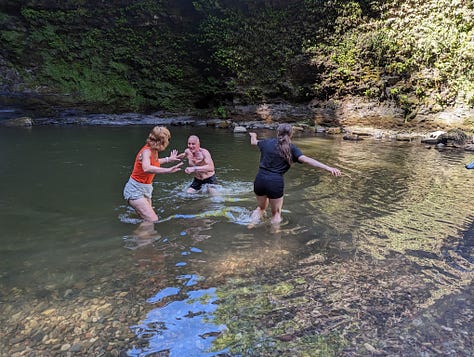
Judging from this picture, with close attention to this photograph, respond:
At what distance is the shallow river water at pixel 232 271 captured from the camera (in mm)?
3080

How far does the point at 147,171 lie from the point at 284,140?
2.14 meters

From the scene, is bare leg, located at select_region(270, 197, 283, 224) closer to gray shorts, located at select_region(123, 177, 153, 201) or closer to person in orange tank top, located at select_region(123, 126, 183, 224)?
person in orange tank top, located at select_region(123, 126, 183, 224)

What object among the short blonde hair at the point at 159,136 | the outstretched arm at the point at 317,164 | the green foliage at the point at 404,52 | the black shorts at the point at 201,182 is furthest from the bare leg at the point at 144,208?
the green foliage at the point at 404,52

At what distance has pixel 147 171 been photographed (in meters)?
5.23

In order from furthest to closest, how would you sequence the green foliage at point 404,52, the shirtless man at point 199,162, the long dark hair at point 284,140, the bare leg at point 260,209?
the green foliage at point 404,52 → the shirtless man at point 199,162 → the bare leg at point 260,209 → the long dark hair at point 284,140

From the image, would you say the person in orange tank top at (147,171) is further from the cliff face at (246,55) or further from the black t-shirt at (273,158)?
the cliff face at (246,55)

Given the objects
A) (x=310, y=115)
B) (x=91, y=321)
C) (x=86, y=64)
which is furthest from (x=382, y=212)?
(x=86, y=64)

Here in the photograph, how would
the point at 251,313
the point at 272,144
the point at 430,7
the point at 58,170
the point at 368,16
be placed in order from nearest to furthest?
the point at 251,313 < the point at 272,144 < the point at 58,170 < the point at 430,7 < the point at 368,16

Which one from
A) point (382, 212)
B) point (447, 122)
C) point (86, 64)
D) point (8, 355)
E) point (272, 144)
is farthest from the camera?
point (86, 64)

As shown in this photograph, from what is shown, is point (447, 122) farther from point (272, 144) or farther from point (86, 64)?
point (86, 64)

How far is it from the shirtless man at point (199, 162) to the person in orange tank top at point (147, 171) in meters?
1.40

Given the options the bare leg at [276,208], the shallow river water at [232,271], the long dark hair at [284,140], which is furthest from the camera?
the bare leg at [276,208]

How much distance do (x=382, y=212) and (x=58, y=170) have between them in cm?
861

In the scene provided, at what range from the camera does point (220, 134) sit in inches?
781
